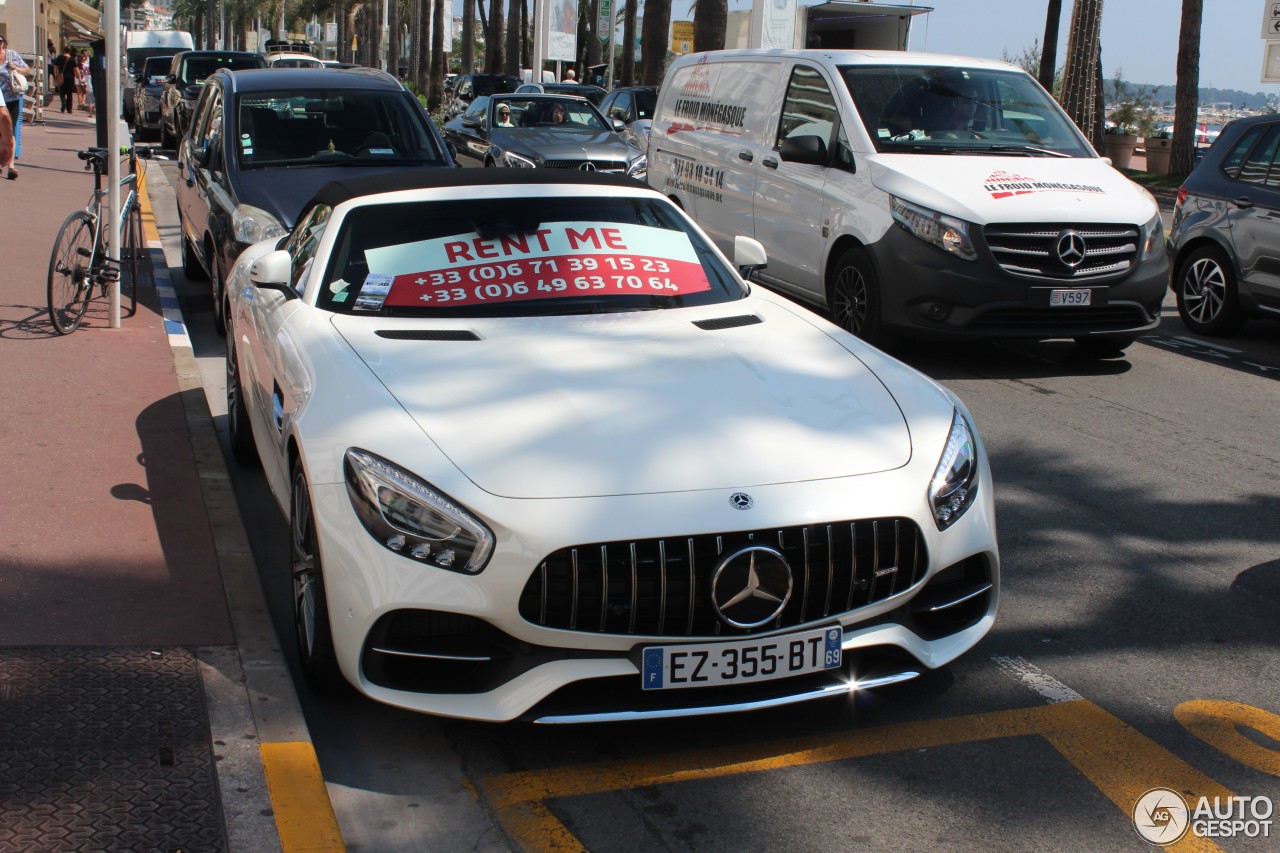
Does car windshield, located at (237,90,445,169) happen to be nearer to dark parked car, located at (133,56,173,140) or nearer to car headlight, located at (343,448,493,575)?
car headlight, located at (343,448,493,575)

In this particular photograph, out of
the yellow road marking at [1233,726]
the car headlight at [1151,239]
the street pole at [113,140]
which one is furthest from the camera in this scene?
the car headlight at [1151,239]

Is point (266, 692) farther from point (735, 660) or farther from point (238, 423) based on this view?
point (238, 423)

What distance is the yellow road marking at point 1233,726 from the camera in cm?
396

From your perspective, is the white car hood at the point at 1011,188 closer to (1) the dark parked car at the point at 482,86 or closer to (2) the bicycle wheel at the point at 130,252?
(2) the bicycle wheel at the point at 130,252

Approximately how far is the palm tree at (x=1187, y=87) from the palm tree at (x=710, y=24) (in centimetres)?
890

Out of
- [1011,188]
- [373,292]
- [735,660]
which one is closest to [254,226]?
[373,292]

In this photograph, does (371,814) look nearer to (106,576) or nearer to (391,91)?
(106,576)

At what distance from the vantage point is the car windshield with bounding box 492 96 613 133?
62.2ft

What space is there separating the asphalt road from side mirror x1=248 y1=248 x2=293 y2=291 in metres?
1.10

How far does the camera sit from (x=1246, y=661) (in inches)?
184

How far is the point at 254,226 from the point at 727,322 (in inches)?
180

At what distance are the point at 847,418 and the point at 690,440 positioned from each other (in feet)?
1.85

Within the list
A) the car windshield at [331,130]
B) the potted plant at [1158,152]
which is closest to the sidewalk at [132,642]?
the car windshield at [331,130]

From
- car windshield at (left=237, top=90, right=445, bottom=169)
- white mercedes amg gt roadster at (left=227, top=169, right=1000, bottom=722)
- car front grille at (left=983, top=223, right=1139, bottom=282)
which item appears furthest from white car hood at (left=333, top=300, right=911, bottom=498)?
car windshield at (left=237, top=90, right=445, bottom=169)
